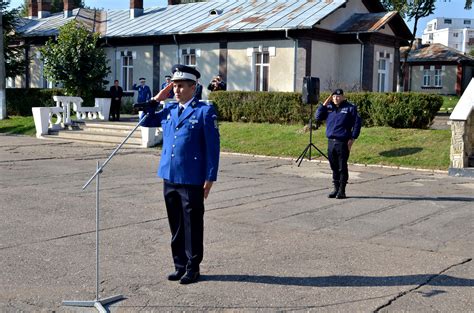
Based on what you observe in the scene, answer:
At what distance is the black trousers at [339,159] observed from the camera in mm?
10906

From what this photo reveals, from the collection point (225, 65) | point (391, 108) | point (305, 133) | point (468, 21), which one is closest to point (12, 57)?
point (225, 65)

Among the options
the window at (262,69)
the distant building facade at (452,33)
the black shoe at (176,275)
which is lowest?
the black shoe at (176,275)

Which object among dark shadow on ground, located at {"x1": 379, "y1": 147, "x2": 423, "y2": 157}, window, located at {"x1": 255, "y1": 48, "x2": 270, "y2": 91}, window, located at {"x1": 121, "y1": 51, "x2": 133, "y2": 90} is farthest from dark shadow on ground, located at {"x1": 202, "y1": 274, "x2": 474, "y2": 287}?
window, located at {"x1": 121, "y1": 51, "x2": 133, "y2": 90}

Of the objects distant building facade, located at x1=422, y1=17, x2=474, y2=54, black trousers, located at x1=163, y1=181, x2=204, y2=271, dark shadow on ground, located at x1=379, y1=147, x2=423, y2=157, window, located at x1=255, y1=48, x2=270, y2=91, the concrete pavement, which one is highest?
distant building facade, located at x1=422, y1=17, x2=474, y2=54

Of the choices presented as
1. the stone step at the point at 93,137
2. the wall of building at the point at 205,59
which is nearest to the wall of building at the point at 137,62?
the wall of building at the point at 205,59

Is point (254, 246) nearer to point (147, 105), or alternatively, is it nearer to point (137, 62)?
point (147, 105)

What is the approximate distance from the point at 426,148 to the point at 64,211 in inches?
432

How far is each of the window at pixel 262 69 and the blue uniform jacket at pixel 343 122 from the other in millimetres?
17566

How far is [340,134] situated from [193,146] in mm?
5542

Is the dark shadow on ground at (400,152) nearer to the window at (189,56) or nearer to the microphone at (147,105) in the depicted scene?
the microphone at (147,105)

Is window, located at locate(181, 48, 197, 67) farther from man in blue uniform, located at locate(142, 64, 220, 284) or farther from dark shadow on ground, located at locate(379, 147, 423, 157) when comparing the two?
man in blue uniform, located at locate(142, 64, 220, 284)

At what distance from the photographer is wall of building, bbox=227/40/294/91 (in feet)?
89.9

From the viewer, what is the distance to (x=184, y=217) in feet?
19.3

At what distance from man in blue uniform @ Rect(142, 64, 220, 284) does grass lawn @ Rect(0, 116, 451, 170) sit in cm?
1118
